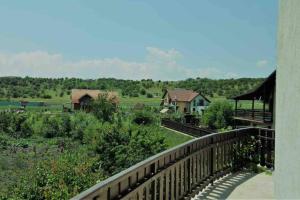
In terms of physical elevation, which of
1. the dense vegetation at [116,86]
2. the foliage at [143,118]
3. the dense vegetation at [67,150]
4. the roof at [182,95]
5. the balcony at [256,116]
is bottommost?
the dense vegetation at [67,150]

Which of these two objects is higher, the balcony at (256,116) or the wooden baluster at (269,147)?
the wooden baluster at (269,147)

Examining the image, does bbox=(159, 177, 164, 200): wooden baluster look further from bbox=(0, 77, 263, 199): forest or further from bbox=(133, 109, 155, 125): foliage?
bbox=(133, 109, 155, 125): foliage

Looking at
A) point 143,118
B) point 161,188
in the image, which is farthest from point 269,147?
point 143,118

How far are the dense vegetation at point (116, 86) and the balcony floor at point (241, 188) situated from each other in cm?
10589

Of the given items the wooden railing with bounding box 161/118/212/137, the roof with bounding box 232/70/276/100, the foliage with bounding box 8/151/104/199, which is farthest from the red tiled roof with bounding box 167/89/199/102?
the foliage with bounding box 8/151/104/199

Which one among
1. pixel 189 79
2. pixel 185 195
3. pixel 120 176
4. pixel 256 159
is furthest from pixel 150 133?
pixel 189 79

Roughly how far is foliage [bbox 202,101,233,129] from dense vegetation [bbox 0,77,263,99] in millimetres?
61603

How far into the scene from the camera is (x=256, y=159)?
9.89m

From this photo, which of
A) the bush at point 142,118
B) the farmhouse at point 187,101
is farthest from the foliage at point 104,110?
the farmhouse at point 187,101

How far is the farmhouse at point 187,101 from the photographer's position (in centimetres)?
8181

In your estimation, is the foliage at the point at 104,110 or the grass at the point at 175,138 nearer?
the grass at the point at 175,138

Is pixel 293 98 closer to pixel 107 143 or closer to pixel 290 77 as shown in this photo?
pixel 290 77

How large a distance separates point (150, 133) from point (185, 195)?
2715cm

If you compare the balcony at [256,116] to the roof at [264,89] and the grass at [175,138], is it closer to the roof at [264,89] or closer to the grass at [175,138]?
the roof at [264,89]
